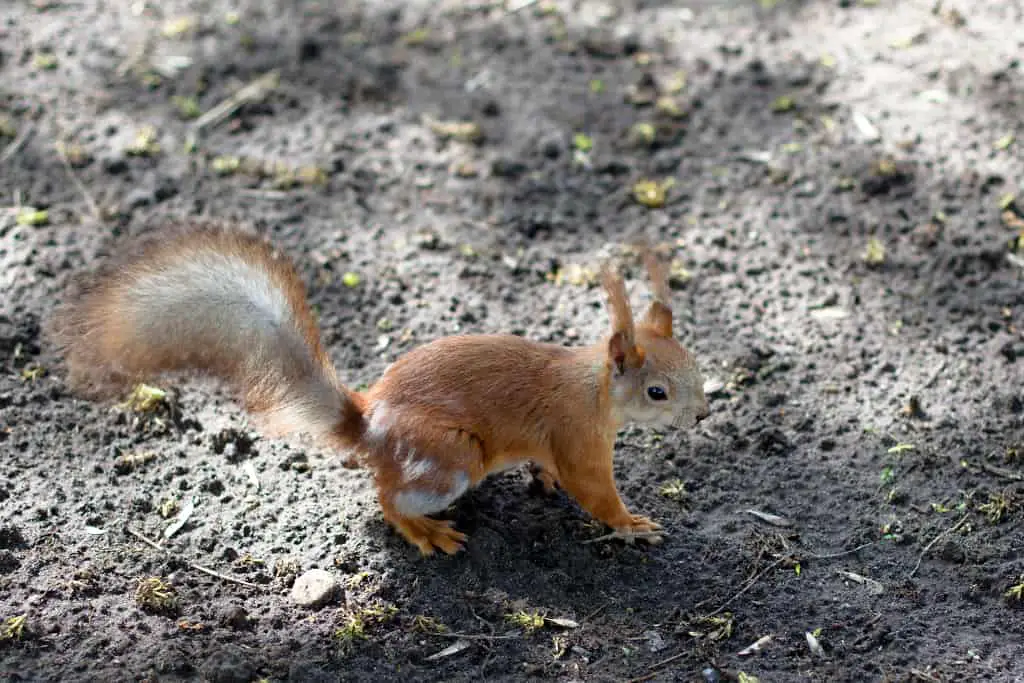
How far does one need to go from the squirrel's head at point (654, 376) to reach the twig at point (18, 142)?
301 centimetres

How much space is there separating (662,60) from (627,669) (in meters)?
3.42

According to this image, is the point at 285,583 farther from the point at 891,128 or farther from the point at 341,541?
the point at 891,128

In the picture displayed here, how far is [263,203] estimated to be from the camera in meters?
4.45

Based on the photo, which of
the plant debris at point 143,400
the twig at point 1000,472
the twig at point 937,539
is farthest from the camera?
the plant debris at point 143,400

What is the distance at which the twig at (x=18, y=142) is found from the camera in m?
4.58

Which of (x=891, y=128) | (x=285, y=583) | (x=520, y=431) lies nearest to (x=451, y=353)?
(x=520, y=431)

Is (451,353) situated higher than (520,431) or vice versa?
(451,353)

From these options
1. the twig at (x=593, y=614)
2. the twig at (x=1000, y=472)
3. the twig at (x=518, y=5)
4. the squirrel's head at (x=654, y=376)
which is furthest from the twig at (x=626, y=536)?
the twig at (x=518, y=5)

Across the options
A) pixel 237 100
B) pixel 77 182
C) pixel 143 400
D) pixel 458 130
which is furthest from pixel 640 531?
pixel 237 100

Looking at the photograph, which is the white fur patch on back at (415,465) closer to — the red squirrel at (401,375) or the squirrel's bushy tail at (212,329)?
the red squirrel at (401,375)

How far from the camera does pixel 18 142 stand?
4664 mm

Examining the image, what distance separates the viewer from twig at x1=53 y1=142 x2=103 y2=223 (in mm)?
4262

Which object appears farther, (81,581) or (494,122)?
(494,122)

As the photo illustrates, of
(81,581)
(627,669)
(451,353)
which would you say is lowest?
(627,669)
